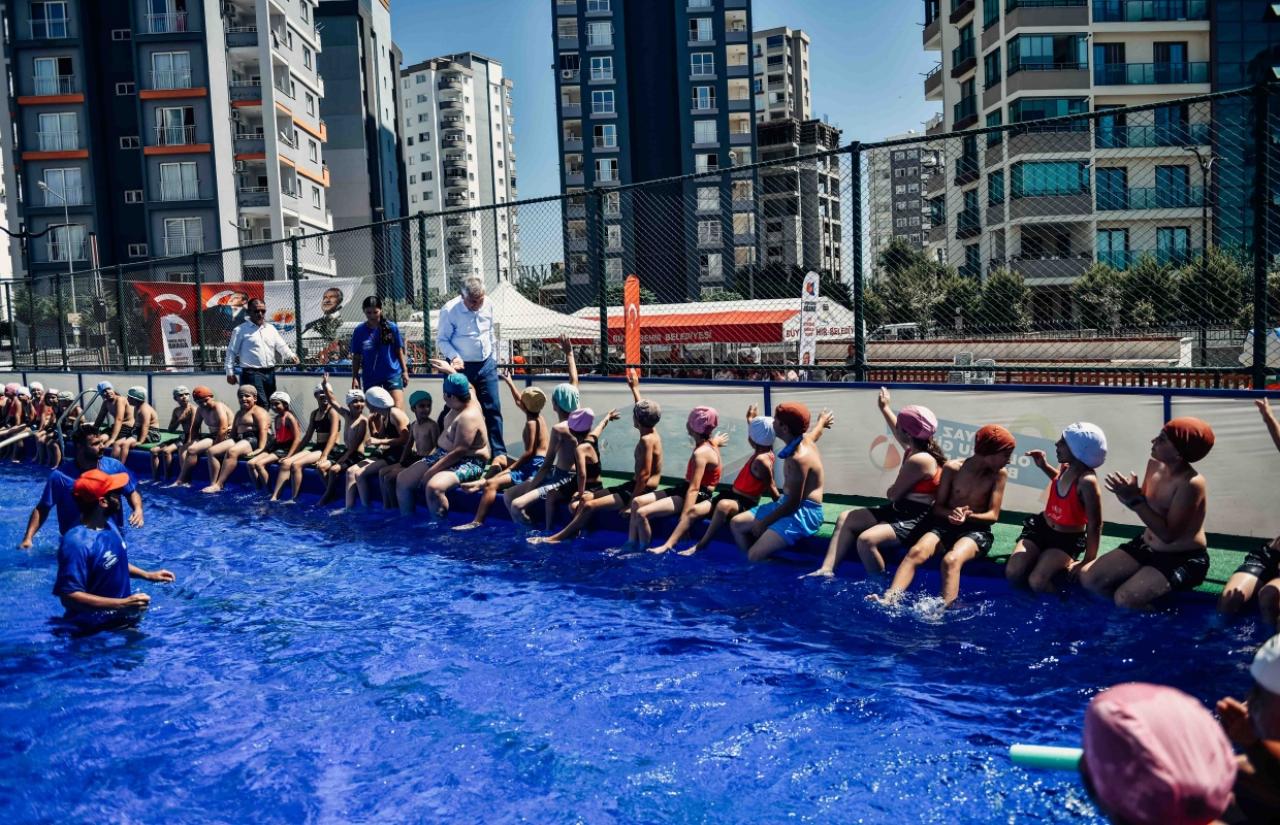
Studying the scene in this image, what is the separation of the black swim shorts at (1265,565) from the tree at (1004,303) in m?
4.62

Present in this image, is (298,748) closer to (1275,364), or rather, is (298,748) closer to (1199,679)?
(1199,679)

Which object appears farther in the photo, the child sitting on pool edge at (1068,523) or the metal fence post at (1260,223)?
the metal fence post at (1260,223)

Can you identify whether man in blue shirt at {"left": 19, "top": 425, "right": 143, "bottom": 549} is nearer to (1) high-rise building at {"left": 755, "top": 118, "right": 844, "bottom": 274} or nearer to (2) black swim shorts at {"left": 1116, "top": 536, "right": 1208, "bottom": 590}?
(2) black swim shorts at {"left": 1116, "top": 536, "right": 1208, "bottom": 590}


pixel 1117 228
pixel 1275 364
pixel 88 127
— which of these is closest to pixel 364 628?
pixel 1275 364

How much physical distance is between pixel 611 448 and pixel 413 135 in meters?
131

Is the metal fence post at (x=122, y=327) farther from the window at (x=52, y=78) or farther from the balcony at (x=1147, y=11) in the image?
the balcony at (x=1147, y=11)

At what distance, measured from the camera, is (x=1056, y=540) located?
666 centimetres

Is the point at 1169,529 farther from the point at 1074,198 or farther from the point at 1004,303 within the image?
the point at 1074,198

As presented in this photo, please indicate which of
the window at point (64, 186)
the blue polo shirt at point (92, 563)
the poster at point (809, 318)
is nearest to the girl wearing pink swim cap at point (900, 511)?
the blue polo shirt at point (92, 563)

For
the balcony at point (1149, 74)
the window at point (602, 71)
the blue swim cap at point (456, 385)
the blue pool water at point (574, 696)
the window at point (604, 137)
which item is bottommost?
the blue pool water at point (574, 696)

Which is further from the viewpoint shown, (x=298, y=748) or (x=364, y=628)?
(x=364, y=628)

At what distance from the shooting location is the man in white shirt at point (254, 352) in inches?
578

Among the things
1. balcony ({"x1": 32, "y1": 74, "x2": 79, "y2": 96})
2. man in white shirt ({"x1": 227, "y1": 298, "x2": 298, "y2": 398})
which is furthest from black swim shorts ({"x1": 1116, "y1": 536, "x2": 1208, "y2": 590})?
balcony ({"x1": 32, "y1": 74, "x2": 79, "y2": 96})

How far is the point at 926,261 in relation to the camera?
12.2m
